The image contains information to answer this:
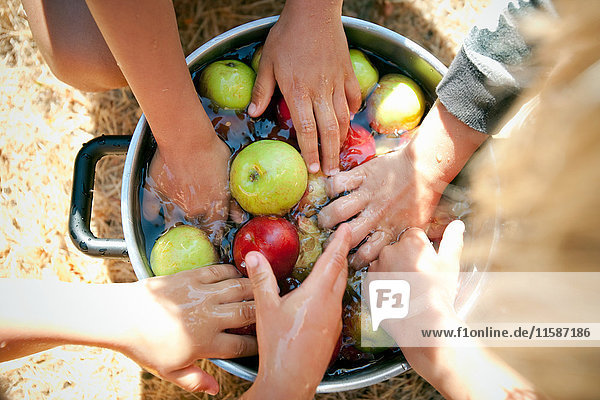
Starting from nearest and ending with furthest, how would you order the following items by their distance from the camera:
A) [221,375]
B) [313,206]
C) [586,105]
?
[586,105], [313,206], [221,375]

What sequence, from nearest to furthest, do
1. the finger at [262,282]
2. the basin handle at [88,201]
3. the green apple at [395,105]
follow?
1. the finger at [262,282]
2. the basin handle at [88,201]
3. the green apple at [395,105]

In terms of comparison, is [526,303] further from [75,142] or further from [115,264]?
[75,142]

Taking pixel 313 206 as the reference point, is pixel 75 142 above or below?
above

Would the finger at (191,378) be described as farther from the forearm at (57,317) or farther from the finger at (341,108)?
the finger at (341,108)

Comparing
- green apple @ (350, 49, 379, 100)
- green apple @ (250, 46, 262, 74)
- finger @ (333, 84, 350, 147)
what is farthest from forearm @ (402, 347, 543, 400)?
green apple @ (250, 46, 262, 74)

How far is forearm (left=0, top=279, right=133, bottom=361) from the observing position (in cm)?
96

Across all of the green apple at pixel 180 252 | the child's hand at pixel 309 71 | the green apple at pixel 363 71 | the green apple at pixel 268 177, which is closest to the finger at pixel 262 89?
the child's hand at pixel 309 71

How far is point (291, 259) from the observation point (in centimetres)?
116

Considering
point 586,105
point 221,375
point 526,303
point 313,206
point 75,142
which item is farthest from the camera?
point 75,142

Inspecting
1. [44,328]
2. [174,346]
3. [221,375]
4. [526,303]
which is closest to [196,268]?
[174,346]

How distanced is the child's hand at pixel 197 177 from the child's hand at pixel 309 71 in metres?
0.17

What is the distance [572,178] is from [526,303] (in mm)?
299

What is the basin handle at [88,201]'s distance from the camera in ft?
3.58

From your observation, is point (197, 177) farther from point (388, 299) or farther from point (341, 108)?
point (388, 299)
